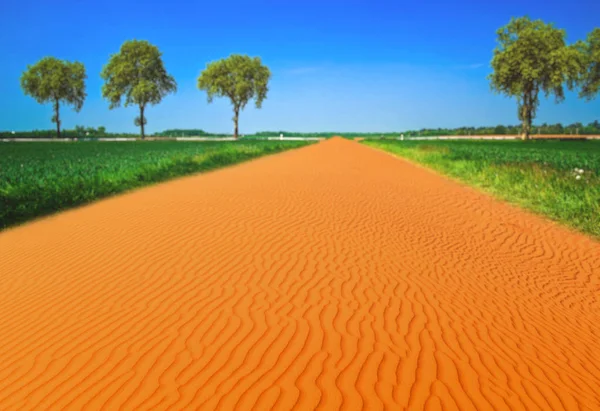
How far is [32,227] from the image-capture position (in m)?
9.16

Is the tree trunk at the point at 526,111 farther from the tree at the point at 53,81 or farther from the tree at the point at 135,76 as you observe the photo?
the tree at the point at 53,81

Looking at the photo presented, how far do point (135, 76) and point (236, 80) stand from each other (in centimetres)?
1716

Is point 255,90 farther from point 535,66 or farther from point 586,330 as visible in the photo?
point 586,330

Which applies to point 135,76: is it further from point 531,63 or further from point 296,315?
point 296,315

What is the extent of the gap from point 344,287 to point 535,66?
2316 inches

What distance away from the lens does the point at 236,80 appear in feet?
245

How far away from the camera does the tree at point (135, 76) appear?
64.6 meters

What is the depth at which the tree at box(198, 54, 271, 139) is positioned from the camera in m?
74.4

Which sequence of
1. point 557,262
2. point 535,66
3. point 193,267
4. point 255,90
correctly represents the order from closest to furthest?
point 193,267 → point 557,262 → point 535,66 → point 255,90

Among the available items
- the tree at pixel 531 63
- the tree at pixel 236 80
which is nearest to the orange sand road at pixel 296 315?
the tree at pixel 531 63

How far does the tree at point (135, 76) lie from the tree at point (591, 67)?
61.9 meters

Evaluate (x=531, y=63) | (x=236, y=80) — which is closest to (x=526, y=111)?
(x=531, y=63)

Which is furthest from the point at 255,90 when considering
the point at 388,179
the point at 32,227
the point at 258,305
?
the point at 258,305

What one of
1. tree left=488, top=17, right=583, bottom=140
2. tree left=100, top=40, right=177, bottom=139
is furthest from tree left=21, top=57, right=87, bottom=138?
tree left=488, top=17, right=583, bottom=140
